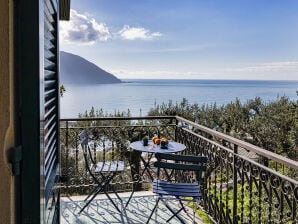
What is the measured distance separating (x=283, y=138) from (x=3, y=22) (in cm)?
997

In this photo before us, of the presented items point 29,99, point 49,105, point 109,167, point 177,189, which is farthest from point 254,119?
point 29,99

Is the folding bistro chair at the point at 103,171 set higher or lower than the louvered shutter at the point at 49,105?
lower

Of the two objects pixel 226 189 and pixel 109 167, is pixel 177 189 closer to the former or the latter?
pixel 226 189

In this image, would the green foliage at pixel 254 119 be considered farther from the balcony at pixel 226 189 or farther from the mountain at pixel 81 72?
the mountain at pixel 81 72

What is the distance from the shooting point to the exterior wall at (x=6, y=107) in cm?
90

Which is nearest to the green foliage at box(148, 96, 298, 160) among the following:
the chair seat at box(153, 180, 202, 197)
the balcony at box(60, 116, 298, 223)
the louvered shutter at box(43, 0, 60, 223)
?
the balcony at box(60, 116, 298, 223)

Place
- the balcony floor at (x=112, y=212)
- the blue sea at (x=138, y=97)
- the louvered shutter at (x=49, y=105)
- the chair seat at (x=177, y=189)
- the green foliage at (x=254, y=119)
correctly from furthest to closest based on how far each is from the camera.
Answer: the blue sea at (x=138, y=97) < the green foliage at (x=254, y=119) < the balcony floor at (x=112, y=212) < the chair seat at (x=177, y=189) < the louvered shutter at (x=49, y=105)

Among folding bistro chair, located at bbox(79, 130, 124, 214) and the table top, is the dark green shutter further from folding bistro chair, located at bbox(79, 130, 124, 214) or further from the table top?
folding bistro chair, located at bbox(79, 130, 124, 214)

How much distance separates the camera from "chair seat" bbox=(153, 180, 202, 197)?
3.06 meters

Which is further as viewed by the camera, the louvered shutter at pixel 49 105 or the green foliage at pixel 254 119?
the green foliage at pixel 254 119

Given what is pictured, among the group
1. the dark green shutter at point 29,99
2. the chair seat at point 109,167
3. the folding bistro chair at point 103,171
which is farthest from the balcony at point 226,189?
the dark green shutter at point 29,99

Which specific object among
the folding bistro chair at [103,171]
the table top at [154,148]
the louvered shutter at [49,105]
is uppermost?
the louvered shutter at [49,105]

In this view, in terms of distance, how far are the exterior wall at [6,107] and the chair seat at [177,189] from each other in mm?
2270

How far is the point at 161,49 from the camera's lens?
1387 inches
